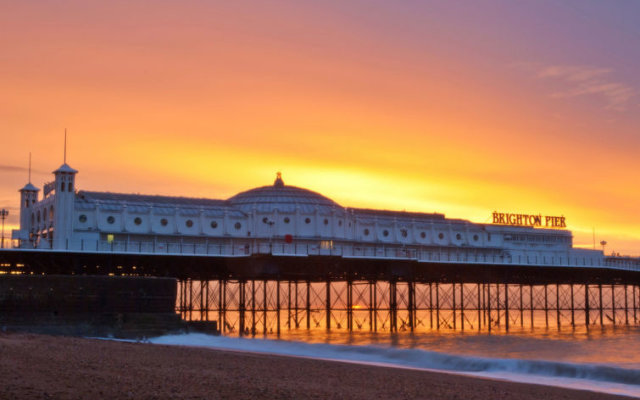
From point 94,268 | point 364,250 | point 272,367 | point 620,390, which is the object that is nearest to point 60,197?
point 94,268

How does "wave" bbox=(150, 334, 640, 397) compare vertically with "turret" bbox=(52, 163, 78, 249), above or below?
below

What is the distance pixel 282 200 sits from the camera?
85.2 m

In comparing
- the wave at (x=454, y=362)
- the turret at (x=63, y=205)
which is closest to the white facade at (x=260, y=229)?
the turret at (x=63, y=205)

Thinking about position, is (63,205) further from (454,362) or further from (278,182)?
(454,362)

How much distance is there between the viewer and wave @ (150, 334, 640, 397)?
32531 millimetres

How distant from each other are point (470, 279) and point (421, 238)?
17055 millimetres

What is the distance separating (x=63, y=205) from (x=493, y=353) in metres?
40.0

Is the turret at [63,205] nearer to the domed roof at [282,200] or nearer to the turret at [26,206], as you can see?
the turret at [26,206]

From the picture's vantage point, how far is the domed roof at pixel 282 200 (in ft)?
275

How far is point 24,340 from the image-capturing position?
1302 inches

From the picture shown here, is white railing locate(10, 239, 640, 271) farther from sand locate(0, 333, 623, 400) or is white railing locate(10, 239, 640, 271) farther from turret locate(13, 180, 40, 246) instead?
sand locate(0, 333, 623, 400)

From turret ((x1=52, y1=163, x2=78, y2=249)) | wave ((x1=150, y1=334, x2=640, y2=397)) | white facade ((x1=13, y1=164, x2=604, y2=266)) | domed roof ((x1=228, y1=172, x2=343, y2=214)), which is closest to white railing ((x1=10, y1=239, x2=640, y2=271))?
white facade ((x1=13, y1=164, x2=604, y2=266))

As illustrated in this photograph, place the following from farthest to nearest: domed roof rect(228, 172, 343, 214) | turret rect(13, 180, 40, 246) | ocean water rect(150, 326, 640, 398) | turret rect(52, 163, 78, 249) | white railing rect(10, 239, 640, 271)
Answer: domed roof rect(228, 172, 343, 214), turret rect(13, 180, 40, 246), turret rect(52, 163, 78, 249), white railing rect(10, 239, 640, 271), ocean water rect(150, 326, 640, 398)

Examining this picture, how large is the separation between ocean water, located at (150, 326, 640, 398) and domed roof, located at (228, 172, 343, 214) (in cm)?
2444
